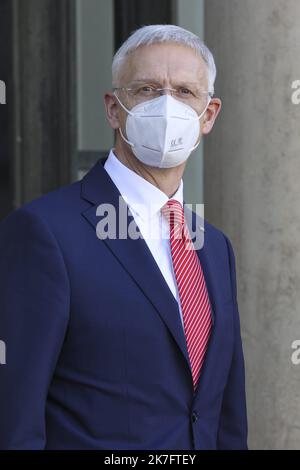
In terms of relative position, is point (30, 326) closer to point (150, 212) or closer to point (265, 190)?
point (150, 212)

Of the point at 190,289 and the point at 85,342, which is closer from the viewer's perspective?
the point at 85,342

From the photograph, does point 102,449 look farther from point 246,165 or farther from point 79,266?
point 246,165

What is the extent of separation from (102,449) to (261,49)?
1970mm

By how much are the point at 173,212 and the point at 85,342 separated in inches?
18.4

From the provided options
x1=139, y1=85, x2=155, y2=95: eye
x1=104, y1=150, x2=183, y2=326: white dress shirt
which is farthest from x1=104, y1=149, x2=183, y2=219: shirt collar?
x1=139, y1=85, x2=155, y2=95: eye

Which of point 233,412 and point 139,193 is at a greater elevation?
point 139,193

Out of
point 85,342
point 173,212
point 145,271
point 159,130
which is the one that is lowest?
point 85,342

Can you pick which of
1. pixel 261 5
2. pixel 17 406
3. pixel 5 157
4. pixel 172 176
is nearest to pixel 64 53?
pixel 5 157

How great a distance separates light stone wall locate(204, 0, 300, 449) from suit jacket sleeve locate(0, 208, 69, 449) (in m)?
1.62

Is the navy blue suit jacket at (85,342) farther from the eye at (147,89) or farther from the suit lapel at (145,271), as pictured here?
the eye at (147,89)

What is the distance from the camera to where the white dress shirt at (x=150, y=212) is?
2.39m

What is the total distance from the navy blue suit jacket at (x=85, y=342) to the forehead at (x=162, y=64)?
0.39 metres

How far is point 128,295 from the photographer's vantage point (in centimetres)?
224

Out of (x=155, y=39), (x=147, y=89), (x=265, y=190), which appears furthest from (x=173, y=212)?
(x=265, y=190)
